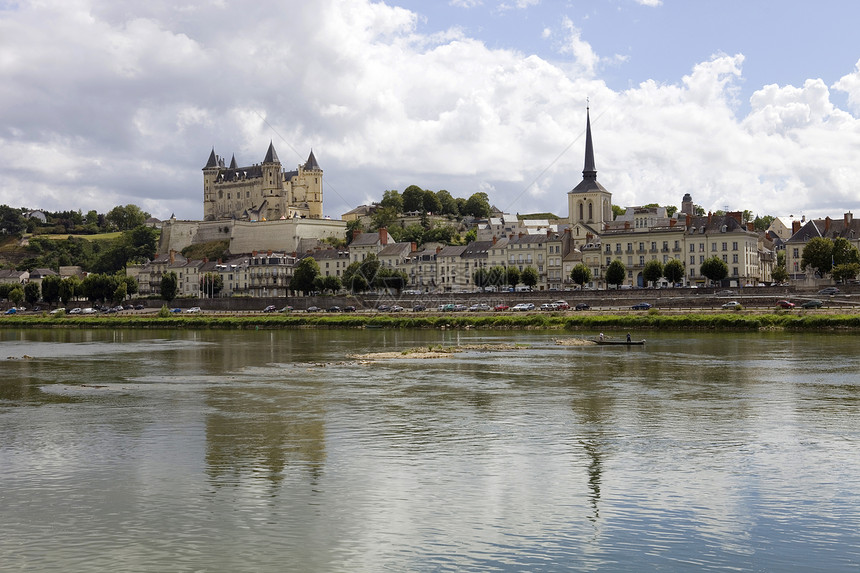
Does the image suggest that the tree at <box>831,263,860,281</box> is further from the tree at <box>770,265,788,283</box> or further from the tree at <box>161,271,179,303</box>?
the tree at <box>161,271,179,303</box>

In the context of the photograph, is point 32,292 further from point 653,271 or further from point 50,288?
point 653,271

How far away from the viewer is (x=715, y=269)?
217ft

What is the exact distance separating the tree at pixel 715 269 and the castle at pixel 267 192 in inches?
2721

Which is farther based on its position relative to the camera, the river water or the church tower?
the church tower

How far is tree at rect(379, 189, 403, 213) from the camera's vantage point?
406ft

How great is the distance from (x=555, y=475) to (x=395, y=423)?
6.08 metres

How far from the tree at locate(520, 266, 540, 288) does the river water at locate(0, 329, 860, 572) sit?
47.8 m

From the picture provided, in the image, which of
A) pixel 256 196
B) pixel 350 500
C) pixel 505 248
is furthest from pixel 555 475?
pixel 256 196

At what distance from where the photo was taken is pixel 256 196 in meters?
132

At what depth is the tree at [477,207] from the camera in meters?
127

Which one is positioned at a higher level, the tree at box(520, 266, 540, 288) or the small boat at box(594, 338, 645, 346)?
the tree at box(520, 266, 540, 288)

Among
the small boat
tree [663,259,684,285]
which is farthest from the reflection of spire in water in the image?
tree [663,259,684,285]

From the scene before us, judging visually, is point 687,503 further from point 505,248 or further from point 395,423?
point 505,248

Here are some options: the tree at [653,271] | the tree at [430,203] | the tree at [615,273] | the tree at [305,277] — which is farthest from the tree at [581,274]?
the tree at [430,203]
